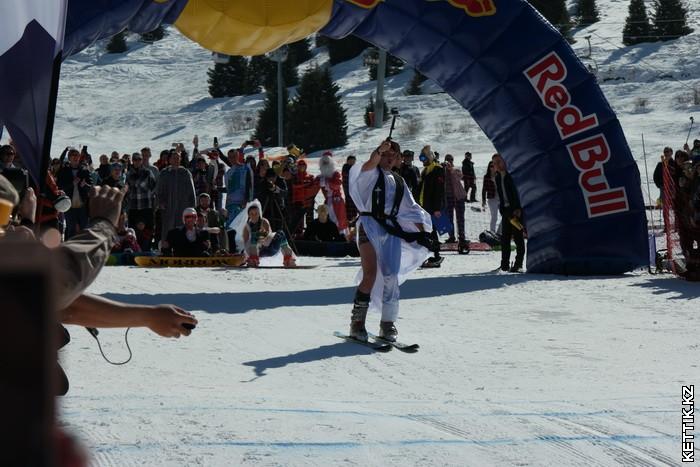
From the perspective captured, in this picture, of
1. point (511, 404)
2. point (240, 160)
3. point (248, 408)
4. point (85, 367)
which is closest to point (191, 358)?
point (85, 367)

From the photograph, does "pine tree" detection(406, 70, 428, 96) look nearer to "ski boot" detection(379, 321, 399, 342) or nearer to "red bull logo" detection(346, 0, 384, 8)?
"red bull logo" detection(346, 0, 384, 8)

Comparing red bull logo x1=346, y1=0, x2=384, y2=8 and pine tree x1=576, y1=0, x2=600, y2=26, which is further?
pine tree x1=576, y1=0, x2=600, y2=26

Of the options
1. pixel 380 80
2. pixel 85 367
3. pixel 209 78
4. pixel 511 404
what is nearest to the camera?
pixel 511 404

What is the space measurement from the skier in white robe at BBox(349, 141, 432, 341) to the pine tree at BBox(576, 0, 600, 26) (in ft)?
146

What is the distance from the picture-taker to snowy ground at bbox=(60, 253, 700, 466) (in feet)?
15.1

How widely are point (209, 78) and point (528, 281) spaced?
130 ft

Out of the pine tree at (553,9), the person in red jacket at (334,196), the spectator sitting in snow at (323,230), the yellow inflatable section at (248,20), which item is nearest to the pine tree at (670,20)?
the pine tree at (553,9)

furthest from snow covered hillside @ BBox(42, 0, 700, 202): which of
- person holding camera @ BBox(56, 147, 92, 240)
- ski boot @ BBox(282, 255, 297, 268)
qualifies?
person holding camera @ BBox(56, 147, 92, 240)

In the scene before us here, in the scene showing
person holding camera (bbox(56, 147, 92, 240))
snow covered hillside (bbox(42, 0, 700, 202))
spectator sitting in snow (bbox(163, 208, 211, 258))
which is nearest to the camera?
spectator sitting in snow (bbox(163, 208, 211, 258))

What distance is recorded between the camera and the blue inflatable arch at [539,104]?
1161 cm

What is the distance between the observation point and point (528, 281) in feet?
38.3

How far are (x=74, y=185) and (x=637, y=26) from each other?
36.4m

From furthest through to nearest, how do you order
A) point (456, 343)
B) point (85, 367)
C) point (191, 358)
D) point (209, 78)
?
point (209, 78) < point (456, 343) < point (191, 358) < point (85, 367)

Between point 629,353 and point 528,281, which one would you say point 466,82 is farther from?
point 629,353
